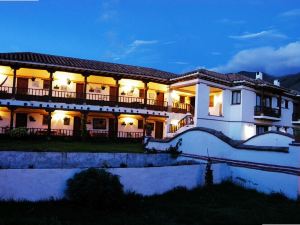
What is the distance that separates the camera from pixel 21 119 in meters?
29.0

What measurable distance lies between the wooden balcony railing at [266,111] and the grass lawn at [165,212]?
20252 millimetres

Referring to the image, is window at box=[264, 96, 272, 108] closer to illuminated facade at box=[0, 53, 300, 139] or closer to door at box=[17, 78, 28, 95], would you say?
illuminated facade at box=[0, 53, 300, 139]

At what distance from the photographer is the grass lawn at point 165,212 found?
880 centimetres

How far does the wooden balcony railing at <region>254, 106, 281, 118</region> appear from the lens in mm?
32031

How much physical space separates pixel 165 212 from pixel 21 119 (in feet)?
72.8

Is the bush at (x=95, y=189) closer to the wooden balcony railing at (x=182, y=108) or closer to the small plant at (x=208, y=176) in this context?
the small plant at (x=208, y=176)

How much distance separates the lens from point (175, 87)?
1291 inches

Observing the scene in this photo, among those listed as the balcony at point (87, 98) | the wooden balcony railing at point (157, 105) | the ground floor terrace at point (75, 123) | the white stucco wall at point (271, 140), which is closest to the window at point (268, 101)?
the balcony at point (87, 98)

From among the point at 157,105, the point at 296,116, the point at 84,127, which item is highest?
the point at 157,105

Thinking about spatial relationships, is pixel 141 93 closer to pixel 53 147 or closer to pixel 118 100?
pixel 118 100

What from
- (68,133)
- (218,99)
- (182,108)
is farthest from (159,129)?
(68,133)

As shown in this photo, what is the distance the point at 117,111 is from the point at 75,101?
371 centimetres

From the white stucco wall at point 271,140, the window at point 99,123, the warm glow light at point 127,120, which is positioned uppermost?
the warm glow light at point 127,120

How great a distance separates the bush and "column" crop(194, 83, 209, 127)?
62.0 ft
